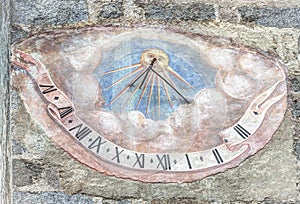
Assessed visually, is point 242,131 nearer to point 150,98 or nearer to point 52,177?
point 150,98

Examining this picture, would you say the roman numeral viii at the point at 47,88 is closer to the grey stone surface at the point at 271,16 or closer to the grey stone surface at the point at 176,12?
the grey stone surface at the point at 176,12

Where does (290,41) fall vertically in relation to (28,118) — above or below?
above

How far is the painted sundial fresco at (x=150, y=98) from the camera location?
164 inches

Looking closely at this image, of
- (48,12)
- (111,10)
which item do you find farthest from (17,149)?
(111,10)

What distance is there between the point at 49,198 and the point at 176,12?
1.13m

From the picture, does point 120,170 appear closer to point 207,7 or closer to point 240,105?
point 240,105

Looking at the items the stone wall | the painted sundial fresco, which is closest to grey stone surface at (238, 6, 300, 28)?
the stone wall

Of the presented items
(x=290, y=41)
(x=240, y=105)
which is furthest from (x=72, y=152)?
(x=290, y=41)

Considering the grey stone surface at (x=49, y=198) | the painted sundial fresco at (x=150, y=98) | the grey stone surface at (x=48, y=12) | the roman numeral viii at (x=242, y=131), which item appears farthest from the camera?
the grey stone surface at (x=48, y=12)

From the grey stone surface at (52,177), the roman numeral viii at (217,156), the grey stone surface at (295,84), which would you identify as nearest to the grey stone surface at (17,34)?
the grey stone surface at (52,177)

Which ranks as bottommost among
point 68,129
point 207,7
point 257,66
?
point 68,129

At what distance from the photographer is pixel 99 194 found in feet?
13.3

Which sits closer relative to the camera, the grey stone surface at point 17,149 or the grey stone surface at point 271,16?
the grey stone surface at point 17,149

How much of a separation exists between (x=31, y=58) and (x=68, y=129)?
407 mm
